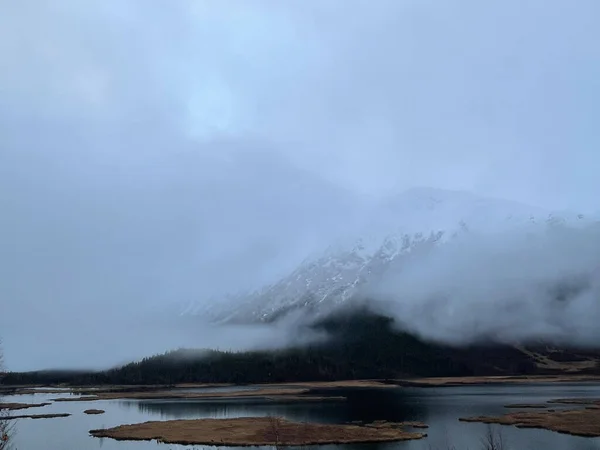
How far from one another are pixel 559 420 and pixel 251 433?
186ft

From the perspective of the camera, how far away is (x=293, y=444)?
84.2 meters

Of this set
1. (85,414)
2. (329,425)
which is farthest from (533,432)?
(85,414)

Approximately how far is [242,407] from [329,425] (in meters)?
56.7

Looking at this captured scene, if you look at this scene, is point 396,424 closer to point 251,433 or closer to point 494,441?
point 251,433

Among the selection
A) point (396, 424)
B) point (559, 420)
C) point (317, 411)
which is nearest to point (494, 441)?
point (396, 424)

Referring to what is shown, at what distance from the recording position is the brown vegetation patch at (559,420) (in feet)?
300

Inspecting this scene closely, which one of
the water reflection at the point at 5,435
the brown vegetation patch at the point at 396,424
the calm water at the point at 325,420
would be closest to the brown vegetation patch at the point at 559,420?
the calm water at the point at 325,420

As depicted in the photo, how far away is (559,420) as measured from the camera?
102 metres

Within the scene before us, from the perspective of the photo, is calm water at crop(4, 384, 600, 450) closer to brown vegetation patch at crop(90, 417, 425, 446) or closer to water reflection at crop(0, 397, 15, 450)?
water reflection at crop(0, 397, 15, 450)

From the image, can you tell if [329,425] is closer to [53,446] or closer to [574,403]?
[53,446]

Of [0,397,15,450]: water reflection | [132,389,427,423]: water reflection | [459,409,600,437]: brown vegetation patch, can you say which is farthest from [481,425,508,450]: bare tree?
[0,397,15,450]: water reflection

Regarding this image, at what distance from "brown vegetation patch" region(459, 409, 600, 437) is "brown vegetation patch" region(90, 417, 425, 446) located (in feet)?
64.3

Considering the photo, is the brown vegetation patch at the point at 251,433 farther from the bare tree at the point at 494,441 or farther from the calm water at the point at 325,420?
the bare tree at the point at 494,441

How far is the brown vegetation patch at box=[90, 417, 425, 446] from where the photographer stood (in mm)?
90062
